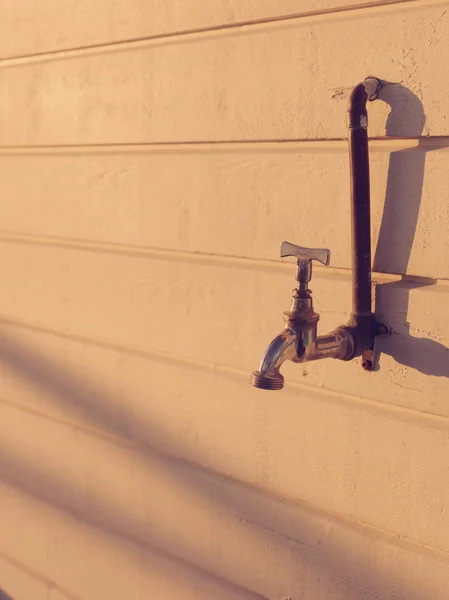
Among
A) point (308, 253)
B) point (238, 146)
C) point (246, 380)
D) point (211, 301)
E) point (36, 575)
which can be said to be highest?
point (238, 146)

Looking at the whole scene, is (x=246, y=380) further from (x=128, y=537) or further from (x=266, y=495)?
(x=128, y=537)

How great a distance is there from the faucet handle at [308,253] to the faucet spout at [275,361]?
0.38ft

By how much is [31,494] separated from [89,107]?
1.01m

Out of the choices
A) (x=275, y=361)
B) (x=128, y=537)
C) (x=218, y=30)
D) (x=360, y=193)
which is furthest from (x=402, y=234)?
(x=128, y=537)

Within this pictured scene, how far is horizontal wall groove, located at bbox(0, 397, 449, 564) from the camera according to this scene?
1.26 meters

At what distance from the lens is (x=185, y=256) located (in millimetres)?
1553

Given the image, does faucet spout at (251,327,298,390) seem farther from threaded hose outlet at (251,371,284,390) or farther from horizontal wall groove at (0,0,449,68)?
horizontal wall groove at (0,0,449,68)

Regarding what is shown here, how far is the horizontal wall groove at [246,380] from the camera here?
122cm

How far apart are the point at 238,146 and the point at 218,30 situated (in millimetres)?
226

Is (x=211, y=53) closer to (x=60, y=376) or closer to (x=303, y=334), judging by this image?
(x=303, y=334)

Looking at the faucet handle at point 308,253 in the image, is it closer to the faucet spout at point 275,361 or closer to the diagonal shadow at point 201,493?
the faucet spout at point 275,361

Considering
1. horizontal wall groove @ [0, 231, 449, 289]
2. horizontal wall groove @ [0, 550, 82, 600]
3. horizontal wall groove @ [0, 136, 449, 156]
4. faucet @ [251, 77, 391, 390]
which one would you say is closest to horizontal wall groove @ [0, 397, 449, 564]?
horizontal wall groove @ [0, 550, 82, 600]

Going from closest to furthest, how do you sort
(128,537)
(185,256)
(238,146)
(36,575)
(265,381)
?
1. (265,381)
2. (238,146)
3. (185,256)
4. (128,537)
5. (36,575)

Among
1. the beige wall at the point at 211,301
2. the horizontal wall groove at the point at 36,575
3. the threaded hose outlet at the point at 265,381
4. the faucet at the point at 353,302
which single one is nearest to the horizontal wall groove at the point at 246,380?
the beige wall at the point at 211,301
